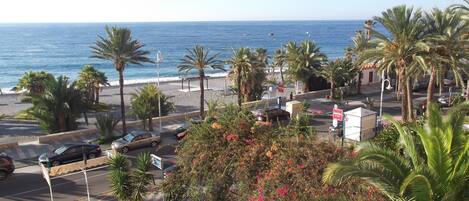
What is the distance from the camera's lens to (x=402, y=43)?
89.5 ft

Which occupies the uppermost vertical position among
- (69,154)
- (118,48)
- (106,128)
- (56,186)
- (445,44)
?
(445,44)

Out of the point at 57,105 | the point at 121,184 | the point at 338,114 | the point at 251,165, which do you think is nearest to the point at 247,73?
the point at 338,114

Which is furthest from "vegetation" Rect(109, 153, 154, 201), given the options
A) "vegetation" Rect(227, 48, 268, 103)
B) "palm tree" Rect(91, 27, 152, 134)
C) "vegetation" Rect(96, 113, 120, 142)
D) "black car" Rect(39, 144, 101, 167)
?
"vegetation" Rect(227, 48, 268, 103)

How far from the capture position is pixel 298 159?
1292cm

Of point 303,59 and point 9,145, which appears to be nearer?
point 9,145

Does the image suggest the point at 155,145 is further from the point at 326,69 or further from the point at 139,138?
the point at 326,69

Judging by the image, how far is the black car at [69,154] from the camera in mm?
25328

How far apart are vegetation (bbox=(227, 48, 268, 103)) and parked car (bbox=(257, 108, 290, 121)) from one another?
494 centimetres

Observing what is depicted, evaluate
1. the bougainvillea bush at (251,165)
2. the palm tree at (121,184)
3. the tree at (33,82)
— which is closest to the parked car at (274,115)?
the palm tree at (121,184)

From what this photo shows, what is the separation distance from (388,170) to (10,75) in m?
106

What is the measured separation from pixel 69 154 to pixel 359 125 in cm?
1795

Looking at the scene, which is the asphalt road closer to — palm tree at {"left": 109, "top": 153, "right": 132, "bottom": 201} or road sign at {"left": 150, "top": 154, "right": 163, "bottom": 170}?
palm tree at {"left": 109, "top": 153, "right": 132, "bottom": 201}

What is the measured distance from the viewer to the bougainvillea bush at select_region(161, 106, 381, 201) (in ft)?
39.3

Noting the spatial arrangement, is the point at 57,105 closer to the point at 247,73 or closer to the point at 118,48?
the point at 118,48
